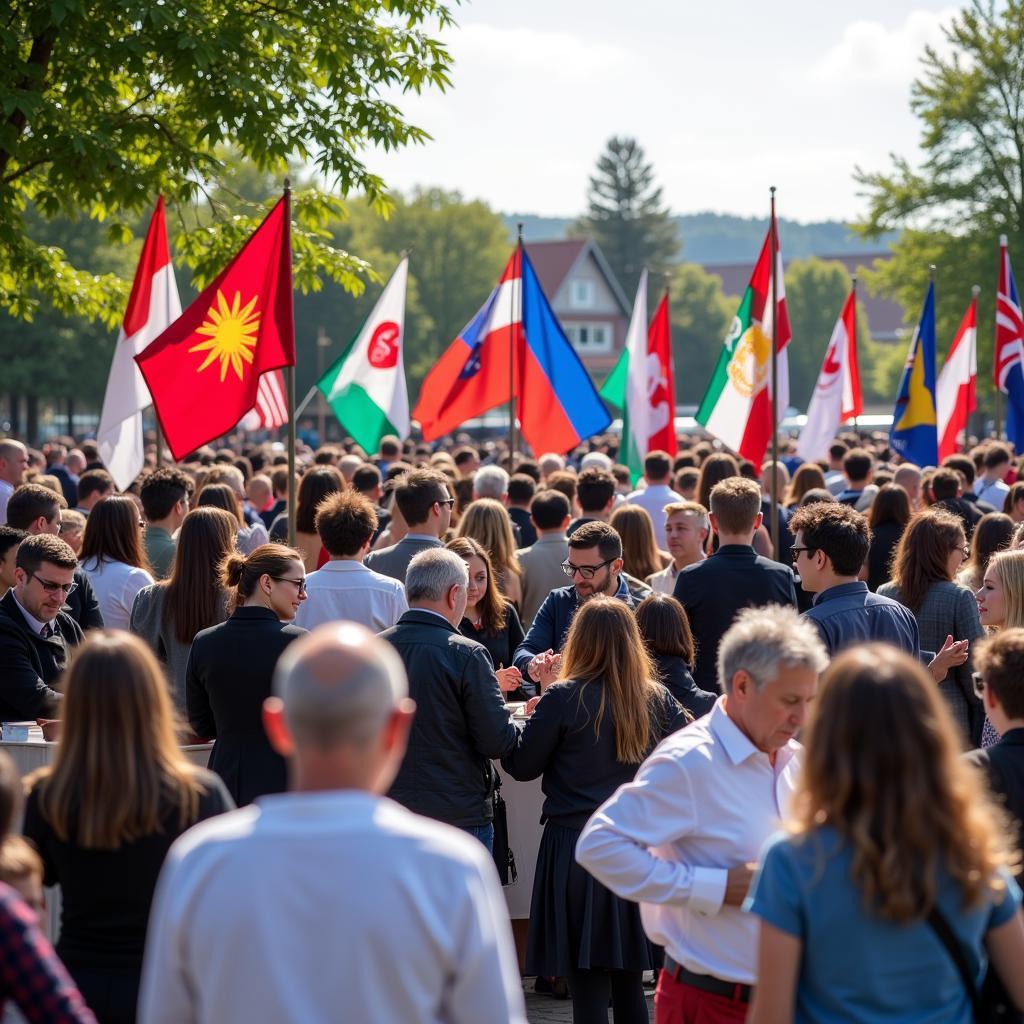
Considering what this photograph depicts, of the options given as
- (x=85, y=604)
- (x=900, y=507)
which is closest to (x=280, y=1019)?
(x=85, y=604)

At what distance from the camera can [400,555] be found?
8148 millimetres

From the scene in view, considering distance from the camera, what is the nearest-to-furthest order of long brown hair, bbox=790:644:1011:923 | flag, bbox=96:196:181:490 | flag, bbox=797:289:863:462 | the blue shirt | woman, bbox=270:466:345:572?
long brown hair, bbox=790:644:1011:923 → the blue shirt → woman, bbox=270:466:345:572 → flag, bbox=96:196:181:490 → flag, bbox=797:289:863:462

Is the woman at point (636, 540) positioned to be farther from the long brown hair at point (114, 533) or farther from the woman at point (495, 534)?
the long brown hair at point (114, 533)

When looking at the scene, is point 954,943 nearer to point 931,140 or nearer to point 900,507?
point 900,507

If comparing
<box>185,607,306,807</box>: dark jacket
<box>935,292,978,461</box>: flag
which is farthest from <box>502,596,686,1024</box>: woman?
<box>935,292,978,461</box>: flag

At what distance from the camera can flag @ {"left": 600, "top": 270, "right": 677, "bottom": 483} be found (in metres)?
15.2

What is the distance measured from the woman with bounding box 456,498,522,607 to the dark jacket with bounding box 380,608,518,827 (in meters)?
2.79

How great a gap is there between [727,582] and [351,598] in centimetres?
181

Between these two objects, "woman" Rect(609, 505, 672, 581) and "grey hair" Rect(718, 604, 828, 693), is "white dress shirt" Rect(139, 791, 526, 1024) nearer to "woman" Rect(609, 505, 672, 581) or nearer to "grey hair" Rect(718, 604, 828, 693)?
"grey hair" Rect(718, 604, 828, 693)

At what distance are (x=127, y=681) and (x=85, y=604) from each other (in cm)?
406

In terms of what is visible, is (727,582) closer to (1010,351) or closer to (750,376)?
(750,376)

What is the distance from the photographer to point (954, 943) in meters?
2.92

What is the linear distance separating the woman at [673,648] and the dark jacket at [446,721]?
715 mm

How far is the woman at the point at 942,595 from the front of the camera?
7.38m
